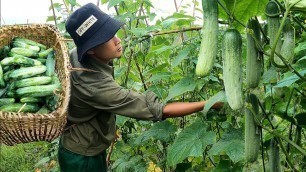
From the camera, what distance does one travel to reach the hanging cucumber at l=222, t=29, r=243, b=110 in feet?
4.68

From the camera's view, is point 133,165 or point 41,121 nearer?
point 41,121

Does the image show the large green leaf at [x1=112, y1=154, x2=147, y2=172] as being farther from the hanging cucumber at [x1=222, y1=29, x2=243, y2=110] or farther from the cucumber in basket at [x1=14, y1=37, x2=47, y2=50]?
the hanging cucumber at [x1=222, y1=29, x2=243, y2=110]

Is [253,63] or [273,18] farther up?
[273,18]

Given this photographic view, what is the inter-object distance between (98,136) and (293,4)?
6.39 feet

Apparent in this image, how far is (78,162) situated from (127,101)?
0.64 meters

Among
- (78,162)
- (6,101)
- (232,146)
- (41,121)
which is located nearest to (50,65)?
(6,101)

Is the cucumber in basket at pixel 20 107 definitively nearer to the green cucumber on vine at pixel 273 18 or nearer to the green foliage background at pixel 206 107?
the green foliage background at pixel 206 107

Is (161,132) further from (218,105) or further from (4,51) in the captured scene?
(4,51)

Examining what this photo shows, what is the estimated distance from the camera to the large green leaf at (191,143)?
244 cm

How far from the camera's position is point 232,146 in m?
2.37

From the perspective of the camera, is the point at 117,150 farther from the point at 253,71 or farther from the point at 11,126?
the point at 253,71

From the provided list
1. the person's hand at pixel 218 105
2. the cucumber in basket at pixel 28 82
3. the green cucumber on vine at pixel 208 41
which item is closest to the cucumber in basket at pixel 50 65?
the cucumber in basket at pixel 28 82

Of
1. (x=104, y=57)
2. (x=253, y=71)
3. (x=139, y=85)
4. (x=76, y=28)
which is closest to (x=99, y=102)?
(x=104, y=57)

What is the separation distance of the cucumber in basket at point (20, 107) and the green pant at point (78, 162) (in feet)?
2.00
